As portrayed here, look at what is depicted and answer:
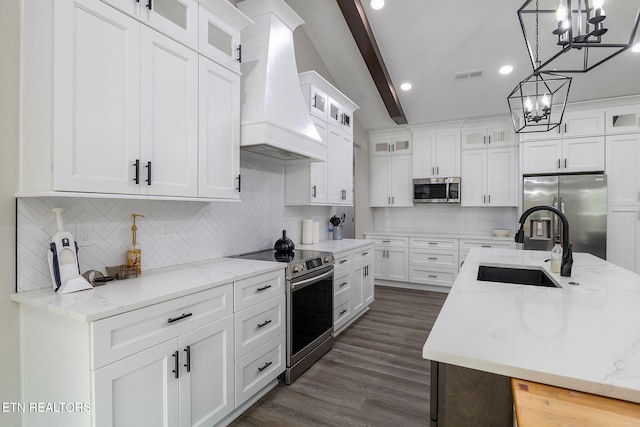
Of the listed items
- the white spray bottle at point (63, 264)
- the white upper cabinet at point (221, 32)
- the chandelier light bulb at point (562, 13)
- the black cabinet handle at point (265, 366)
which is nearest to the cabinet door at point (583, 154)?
the chandelier light bulb at point (562, 13)

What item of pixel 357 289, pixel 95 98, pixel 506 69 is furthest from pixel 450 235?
pixel 95 98

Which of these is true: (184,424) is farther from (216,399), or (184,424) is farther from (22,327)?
(22,327)

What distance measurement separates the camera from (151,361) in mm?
1543

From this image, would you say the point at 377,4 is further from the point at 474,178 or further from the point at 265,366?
the point at 265,366

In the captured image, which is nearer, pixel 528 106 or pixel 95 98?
pixel 95 98

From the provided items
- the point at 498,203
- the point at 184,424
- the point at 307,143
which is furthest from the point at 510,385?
the point at 498,203

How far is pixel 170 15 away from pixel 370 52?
2.82 m

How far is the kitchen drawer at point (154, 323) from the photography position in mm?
1349

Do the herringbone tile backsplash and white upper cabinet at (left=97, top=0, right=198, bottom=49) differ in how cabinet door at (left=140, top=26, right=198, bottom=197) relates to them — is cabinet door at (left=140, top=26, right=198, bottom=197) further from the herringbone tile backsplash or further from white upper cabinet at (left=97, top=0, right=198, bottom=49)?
the herringbone tile backsplash

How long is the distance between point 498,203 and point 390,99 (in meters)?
2.39

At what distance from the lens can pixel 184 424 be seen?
171 cm

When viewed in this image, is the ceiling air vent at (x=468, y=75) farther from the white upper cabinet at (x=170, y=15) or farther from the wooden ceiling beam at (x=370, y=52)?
the white upper cabinet at (x=170, y=15)

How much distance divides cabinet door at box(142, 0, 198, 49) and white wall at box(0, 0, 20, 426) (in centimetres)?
59

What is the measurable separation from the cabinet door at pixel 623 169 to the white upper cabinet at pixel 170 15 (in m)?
5.25
